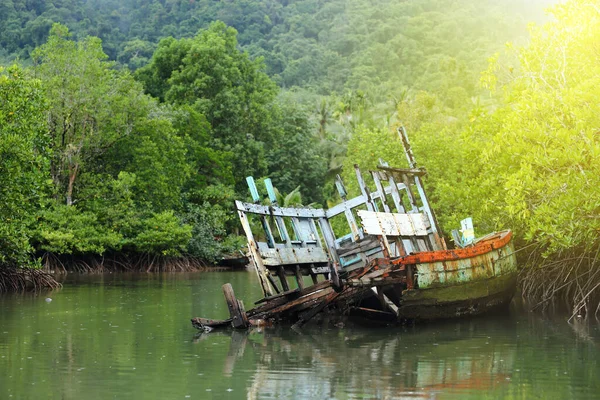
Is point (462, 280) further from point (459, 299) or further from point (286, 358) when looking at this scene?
point (286, 358)

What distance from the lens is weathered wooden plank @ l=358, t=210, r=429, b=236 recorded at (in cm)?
1958

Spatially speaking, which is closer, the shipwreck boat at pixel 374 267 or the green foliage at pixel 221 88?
the shipwreck boat at pixel 374 267

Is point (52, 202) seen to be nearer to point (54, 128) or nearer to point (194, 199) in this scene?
point (54, 128)

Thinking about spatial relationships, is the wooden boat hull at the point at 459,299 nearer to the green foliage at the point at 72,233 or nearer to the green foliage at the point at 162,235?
the green foliage at the point at 72,233

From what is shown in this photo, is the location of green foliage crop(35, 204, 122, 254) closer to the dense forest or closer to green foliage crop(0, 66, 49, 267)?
the dense forest

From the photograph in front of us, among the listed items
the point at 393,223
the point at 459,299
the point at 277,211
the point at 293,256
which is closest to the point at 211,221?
the point at 277,211

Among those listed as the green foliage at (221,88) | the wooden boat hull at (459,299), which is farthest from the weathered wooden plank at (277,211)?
the green foliage at (221,88)

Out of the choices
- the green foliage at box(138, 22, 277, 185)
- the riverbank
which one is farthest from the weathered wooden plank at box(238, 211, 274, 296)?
the green foliage at box(138, 22, 277, 185)

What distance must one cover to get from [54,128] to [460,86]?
36.4 metres

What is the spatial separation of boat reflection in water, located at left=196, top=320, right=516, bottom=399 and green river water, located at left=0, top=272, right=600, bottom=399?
0.06ft

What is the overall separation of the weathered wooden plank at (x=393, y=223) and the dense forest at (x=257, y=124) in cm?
210

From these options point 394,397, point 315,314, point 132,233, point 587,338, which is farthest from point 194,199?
point 394,397

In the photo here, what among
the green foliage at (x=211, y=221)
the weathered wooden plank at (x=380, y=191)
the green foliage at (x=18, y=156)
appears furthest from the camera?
the green foliage at (x=211, y=221)

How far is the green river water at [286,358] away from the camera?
12.3 m
